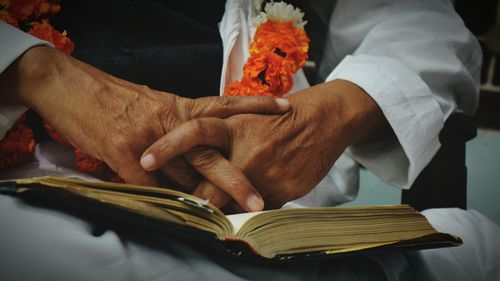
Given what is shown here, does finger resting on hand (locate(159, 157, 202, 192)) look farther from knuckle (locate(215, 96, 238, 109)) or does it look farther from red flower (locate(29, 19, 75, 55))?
red flower (locate(29, 19, 75, 55))

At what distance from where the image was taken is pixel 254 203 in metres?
0.60

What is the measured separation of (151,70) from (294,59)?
0.84 feet

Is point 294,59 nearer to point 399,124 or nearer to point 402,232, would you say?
point 399,124

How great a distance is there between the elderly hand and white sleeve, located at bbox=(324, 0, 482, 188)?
0.22 meters

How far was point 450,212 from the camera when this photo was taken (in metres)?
0.69

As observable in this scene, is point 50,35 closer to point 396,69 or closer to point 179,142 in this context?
point 179,142

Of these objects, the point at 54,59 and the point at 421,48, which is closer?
the point at 54,59

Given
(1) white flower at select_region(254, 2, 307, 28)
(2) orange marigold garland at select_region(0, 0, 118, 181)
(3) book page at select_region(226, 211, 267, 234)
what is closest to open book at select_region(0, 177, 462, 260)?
(3) book page at select_region(226, 211, 267, 234)

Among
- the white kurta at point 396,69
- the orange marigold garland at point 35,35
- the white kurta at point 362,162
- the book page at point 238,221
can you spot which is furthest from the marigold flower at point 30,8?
the book page at point 238,221

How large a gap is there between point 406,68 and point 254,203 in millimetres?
420

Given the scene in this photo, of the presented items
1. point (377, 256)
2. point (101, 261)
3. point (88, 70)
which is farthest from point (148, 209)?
point (88, 70)

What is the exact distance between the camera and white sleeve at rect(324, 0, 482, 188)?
2.64 ft

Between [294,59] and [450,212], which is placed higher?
[294,59]

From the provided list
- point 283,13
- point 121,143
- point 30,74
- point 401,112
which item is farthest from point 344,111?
point 30,74
